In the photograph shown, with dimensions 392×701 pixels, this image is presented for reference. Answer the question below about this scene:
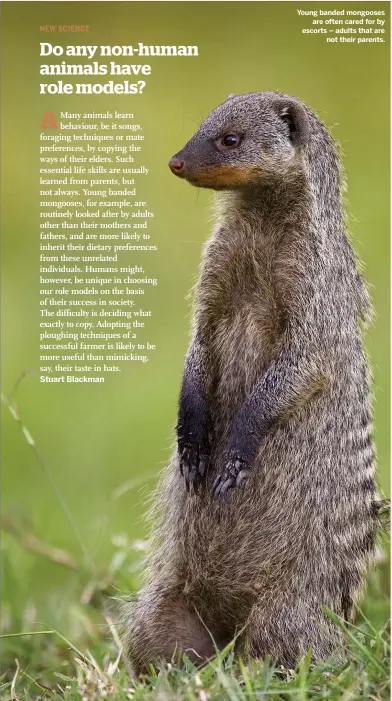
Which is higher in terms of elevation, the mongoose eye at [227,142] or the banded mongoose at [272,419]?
the mongoose eye at [227,142]

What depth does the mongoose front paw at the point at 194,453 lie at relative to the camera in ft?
14.2

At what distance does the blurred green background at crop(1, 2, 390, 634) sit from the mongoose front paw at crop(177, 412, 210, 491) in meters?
0.48

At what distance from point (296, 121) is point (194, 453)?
59.2 inches

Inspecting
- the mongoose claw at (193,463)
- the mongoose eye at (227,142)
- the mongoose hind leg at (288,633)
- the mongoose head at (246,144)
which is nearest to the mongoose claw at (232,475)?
the mongoose claw at (193,463)

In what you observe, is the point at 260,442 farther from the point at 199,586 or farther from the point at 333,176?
the point at 333,176

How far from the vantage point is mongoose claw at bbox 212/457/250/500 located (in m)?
4.14

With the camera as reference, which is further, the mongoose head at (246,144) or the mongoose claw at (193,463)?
the mongoose claw at (193,463)

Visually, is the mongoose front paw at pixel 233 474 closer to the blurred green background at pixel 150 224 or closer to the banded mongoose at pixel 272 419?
the banded mongoose at pixel 272 419

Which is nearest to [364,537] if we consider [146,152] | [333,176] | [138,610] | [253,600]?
[253,600]

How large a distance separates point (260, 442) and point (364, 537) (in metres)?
0.64

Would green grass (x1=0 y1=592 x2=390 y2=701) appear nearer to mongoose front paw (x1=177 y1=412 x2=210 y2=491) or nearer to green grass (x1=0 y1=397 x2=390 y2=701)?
green grass (x1=0 y1=397 x2=390 y2=701)

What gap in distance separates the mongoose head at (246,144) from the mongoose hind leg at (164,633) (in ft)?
5.97

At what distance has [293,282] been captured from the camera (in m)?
4.18

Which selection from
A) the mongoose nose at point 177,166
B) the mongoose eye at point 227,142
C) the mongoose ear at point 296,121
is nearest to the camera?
the mongoose nose at point 177,166
